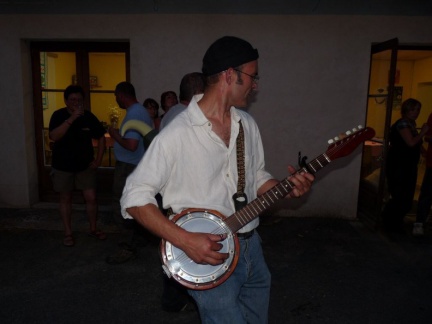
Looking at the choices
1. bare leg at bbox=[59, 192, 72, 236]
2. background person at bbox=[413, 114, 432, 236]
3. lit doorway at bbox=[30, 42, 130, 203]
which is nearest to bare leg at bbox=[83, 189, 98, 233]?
bare leg at bbox=[59, 192, 72, 236]

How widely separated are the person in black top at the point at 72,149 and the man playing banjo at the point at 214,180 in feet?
9.43

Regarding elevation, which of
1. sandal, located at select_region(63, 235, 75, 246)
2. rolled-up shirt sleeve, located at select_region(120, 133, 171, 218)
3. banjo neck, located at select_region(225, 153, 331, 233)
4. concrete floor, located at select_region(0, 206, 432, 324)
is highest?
rolled-up shirt sleeve, located at select_region(120, 133, 171, 218)

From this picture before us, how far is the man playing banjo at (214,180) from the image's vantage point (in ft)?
6.46

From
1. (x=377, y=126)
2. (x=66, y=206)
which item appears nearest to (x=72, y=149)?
(x=66, y=206)

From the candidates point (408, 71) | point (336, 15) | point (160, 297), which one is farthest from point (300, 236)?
point (408, 71)

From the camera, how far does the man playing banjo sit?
6.46ft

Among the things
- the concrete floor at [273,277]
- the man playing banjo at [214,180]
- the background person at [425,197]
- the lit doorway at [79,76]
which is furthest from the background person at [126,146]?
the background person at [425,197]

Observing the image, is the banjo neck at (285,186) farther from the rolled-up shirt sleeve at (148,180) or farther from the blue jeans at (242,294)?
the rolled-up shirt sleeve at (148,180)

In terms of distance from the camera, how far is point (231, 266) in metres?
2.08

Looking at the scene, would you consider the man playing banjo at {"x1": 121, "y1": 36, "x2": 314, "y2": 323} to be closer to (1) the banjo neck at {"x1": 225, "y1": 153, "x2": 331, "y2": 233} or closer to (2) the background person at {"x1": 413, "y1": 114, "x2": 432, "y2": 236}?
(1) the banjo neck at {"x1": 225, "y1": 153, "x2": 331, "y2": 233}

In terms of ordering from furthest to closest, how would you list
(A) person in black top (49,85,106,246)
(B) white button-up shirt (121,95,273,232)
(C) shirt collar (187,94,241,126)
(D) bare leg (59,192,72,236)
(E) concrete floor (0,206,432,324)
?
(D) bare leg (59,192,72,236), (A) person in black top (49,85,106,246), (E) concrete floor (0,206,432,324), (C) shirt collar (187,94,241,126), (B) white button-up shirt (121,95,273,232)

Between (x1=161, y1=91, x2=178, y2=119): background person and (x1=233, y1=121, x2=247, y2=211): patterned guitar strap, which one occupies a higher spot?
(x1=161, y1=91, x2=178, y2=119): background person

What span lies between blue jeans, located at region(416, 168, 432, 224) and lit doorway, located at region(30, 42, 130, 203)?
4.84 meters

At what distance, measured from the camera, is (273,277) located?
431 cm
